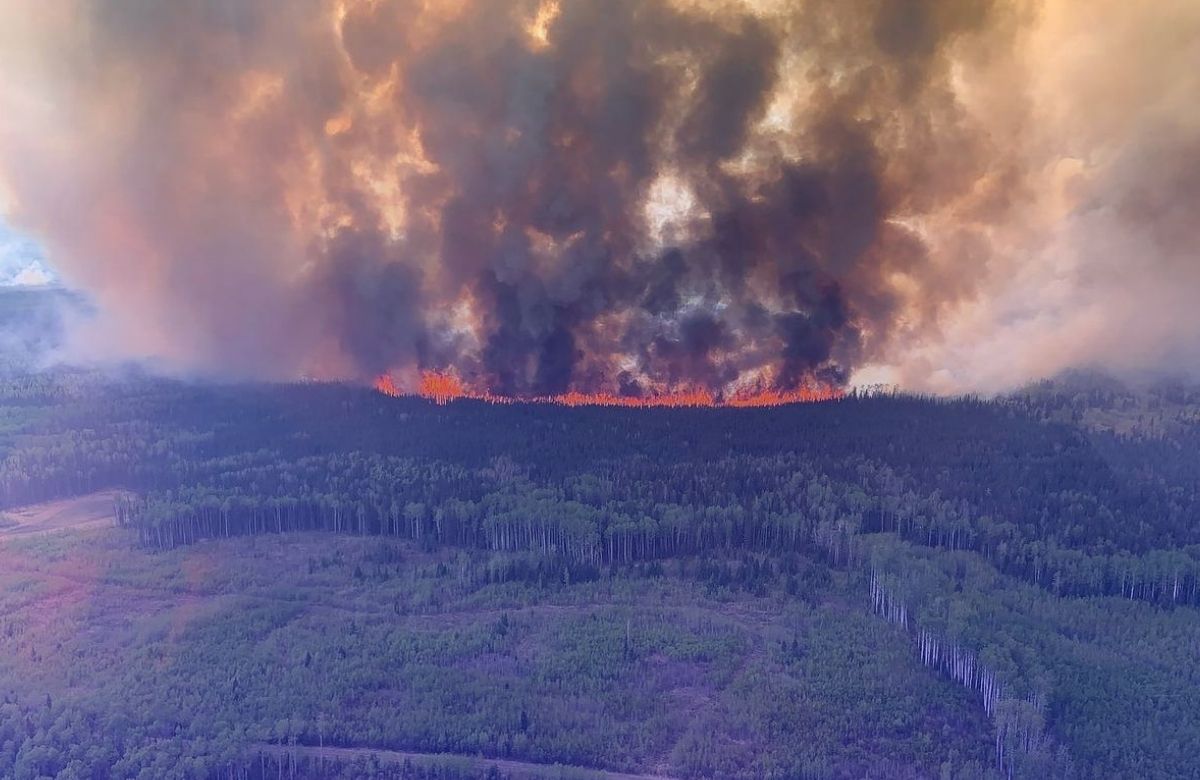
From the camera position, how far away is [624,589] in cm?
3494

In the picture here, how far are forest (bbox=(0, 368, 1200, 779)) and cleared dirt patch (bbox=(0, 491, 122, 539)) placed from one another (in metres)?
0.96

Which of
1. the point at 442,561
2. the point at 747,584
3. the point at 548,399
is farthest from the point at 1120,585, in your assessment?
the point at 548,399

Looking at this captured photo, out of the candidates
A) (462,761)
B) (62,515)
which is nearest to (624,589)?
(462,761)

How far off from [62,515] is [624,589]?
75.3 ft

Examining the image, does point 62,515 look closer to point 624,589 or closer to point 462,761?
point 624,589

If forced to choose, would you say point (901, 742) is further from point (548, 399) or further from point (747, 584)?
point (548, 399)

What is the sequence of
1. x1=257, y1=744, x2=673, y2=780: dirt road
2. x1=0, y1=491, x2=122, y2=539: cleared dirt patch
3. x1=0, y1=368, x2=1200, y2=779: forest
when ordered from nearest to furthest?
x1=257, y1=744, x2=673, y2=780: dirt road → x1=0, y1=368, x2=1200, y2=779: forest → x1=0, y1=491, x2=122, y2=539: cleared dirt patch

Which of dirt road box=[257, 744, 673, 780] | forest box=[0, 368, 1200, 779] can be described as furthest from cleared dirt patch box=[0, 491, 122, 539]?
dirt road box=[257, 744, 673, 780]

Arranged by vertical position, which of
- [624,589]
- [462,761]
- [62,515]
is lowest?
[462,761]

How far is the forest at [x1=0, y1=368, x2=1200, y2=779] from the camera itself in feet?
87.7

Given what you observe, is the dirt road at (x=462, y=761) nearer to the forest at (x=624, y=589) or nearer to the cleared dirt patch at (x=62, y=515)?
the forest at (x=624, y=589)

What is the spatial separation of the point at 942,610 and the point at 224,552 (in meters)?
23.0

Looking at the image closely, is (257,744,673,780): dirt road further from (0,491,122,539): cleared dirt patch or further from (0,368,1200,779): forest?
(0,491,122,539): cleared dirt patch

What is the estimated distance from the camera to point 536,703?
92.5ft
